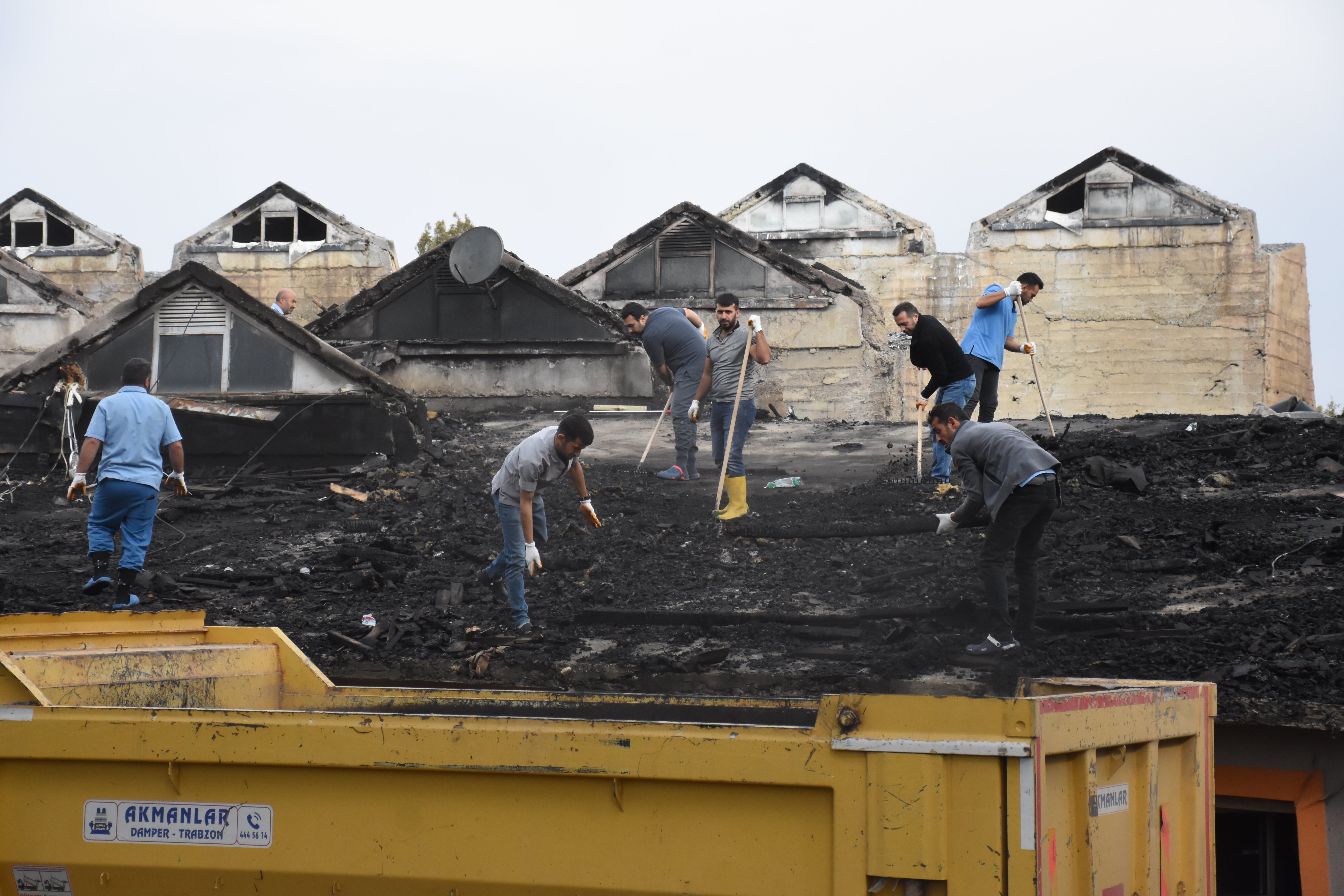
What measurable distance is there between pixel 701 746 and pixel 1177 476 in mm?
8451

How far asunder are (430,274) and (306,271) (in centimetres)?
941

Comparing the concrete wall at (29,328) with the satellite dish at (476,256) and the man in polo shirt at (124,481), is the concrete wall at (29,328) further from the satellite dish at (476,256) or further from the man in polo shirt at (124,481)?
the man in polo shirt at (124,481)

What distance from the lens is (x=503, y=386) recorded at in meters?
17.8

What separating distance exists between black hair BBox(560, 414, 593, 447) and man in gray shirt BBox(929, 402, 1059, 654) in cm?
204

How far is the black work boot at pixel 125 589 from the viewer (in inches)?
285

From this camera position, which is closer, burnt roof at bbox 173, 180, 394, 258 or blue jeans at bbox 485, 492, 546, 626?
blue jeans at bbox 485, 492, 546, 626

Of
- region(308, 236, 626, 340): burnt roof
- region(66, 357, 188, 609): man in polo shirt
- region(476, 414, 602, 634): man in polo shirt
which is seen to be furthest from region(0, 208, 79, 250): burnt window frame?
region(476, 414, 602, 634): man in polo shirt

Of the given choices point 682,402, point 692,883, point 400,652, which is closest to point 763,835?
point 692,883

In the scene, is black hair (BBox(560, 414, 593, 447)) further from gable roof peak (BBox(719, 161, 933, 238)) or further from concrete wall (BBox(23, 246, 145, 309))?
concrete wall (BBox(23, 246, 145, 309))

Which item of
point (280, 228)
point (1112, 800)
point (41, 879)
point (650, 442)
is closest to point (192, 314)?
point (650, 442)

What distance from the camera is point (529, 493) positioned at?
663 centimetres

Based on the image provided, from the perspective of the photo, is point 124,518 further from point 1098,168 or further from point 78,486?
point 1098,168

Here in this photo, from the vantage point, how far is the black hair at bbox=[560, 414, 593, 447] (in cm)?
636

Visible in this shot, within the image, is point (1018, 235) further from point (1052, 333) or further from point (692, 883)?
point (692, 883)
